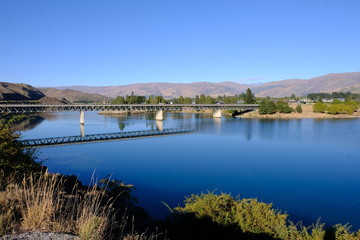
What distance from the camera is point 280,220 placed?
1117 cm

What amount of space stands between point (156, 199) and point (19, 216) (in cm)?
1629

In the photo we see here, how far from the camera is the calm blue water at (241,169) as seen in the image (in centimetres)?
2070

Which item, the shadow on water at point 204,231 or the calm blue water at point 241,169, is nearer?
the shadow on water at point 204,231

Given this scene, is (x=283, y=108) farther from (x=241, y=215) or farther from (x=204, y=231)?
(x=204, y=231)

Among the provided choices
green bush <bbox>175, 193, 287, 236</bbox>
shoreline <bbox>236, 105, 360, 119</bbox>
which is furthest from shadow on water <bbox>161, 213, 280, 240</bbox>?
shoreline <bbox>236, 105, 360, 119</bbox>

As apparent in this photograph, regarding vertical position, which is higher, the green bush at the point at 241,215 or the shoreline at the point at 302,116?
the green bush at the point at 241,215

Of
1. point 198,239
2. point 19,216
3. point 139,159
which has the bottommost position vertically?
point 139,159

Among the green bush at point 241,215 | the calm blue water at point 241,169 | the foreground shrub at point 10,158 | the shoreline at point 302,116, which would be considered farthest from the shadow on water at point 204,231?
the shoreline at point 302,116

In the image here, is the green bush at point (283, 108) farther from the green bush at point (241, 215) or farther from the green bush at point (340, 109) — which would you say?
the green bush at point (241, 215)

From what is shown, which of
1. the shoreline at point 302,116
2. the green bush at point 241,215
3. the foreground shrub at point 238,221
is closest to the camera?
the foreground shrub at point 238,221

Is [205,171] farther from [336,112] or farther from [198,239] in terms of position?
[336,112]

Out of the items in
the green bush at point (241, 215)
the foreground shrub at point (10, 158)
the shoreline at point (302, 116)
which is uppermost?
the foreground shrub at point (10, 158)

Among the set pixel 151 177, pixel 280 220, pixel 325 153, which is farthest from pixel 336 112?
pixel 280 220

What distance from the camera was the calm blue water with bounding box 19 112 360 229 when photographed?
20703mm
